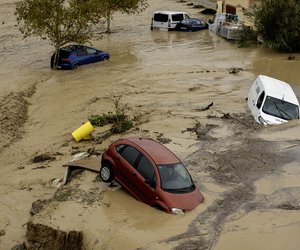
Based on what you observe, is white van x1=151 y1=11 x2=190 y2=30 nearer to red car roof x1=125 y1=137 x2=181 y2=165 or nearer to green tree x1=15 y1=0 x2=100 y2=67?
green tree x1=15 y1=0 x2=100 y2=67

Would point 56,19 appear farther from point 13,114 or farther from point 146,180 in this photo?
point 146,180

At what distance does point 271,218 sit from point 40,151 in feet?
27.1

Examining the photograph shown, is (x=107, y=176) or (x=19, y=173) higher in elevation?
(x=107, y=176)

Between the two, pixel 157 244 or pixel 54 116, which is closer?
pixel 157 244

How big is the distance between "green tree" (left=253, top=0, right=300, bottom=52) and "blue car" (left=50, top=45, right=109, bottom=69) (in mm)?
10125

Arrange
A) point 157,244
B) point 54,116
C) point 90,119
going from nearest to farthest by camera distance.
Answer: point 157,244, point 90,119, point 54,116

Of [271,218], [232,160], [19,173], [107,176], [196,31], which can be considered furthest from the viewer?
[196,31]

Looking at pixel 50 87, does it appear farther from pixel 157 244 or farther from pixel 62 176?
pixel 157 244

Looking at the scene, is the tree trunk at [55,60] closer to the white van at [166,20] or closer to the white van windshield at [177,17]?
the white van at [166,20]

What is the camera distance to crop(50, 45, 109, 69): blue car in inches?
1074

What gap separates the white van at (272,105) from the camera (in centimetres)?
1797

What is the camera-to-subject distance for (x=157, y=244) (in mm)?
10312

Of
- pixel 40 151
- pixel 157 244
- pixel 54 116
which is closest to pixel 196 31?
pixel 54 116

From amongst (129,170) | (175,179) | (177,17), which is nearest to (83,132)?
(129,170)
